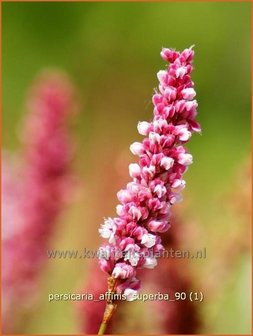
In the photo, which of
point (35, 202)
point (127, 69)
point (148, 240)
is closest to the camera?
point (148, 240)

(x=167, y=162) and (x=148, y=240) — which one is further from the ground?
(x=167, y=162)

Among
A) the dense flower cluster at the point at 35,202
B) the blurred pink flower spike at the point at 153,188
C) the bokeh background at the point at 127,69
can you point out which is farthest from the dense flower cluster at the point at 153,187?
the bokeh background at the point at 127,69

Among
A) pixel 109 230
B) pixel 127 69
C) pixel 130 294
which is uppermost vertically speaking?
pixel 127 69

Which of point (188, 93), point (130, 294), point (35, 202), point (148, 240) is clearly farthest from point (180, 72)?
point (35, 202)

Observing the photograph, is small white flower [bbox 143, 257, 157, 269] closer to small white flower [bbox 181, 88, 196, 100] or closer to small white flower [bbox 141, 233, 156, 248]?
small white flower [bbox 141, 233, 156, 248]

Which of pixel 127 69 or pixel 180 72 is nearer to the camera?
A: pixel 180 72

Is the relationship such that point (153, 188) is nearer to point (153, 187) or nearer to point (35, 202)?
point (153, 187)

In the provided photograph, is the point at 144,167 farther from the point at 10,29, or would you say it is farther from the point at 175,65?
the point at 10,29

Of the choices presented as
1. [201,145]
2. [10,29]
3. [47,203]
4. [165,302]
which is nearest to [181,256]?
[165,302]
